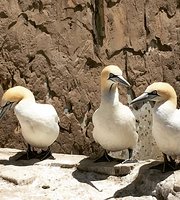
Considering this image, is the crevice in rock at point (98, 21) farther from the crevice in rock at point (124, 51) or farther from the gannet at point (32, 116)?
the gannet at point (32, 116)

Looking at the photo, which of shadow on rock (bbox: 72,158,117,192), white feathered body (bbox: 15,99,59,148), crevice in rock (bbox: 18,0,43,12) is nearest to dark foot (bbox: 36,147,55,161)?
white feathered body (bbox: 15,99,59,148)

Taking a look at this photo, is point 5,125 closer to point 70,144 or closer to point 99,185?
point 70,144

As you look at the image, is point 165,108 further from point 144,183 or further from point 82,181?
point 82,181

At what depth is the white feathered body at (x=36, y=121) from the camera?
4.55 meters

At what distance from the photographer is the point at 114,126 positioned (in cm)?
434

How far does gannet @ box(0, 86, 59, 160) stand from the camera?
455cm

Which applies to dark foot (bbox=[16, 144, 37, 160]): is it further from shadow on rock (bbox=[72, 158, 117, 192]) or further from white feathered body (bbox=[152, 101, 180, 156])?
white feathered body (bbox=[152, 101, 180, 156])

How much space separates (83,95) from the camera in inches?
227

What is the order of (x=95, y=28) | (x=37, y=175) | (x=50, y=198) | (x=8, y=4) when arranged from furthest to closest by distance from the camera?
(x=95, y=28), (x=8, y=4), (x=37, y=175), (x=50, y=198)

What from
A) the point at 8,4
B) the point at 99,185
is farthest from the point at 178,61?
the point at 99,185

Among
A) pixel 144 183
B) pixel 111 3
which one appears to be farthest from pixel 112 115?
pixel 111 3

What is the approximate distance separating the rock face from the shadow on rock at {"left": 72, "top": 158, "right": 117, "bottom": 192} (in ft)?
4.16

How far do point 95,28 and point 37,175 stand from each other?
191 centimetres

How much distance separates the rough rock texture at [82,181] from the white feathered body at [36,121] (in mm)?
175
